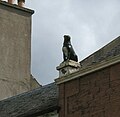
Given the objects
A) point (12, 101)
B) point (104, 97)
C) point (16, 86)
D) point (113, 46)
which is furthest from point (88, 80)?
point (16, 86)

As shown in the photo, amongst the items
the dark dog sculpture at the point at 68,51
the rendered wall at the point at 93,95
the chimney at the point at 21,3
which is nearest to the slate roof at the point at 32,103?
the rendered wall at the point at 93,95

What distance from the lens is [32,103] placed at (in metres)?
28.2

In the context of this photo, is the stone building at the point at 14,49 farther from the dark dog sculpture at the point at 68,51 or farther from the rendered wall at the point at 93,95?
the rendered wall at the point at 93,95

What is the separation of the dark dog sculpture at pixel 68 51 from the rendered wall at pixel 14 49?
11.8 metres

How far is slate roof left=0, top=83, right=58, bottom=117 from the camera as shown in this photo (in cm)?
2528

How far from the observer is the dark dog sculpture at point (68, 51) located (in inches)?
977

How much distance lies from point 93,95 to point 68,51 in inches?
118

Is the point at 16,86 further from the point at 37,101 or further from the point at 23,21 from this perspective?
the point at 37,101

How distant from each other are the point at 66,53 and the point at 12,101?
26.1 feet

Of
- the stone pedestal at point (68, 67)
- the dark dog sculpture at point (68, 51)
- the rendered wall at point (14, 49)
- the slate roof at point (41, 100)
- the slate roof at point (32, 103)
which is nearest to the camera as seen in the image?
the stone pedestal at point (68, 67)

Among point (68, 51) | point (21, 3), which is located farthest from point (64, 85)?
point (21, 3)

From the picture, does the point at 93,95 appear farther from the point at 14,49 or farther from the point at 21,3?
the point at 21,3

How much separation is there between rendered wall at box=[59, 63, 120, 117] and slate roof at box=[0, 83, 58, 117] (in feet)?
2.32

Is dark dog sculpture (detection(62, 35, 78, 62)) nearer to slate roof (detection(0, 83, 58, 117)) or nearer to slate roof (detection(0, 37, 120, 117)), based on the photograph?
slate roof (detection(0, 37, 120, 117))
